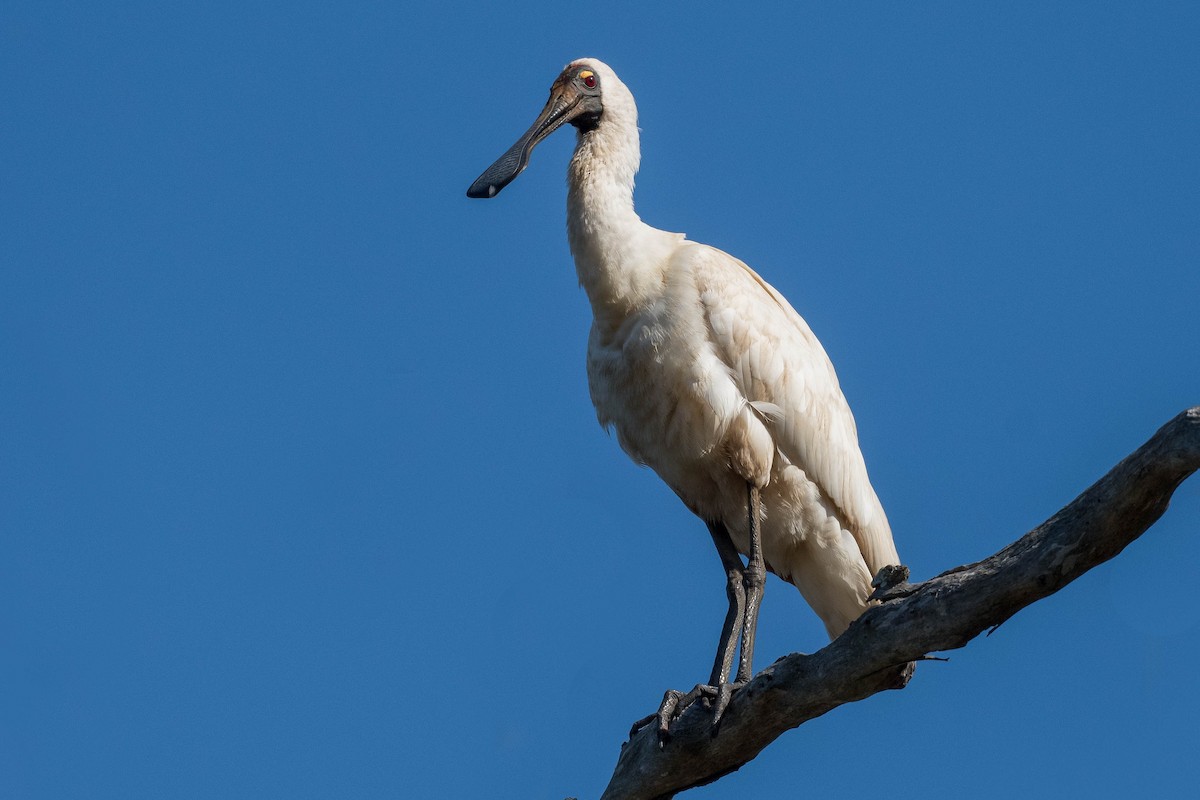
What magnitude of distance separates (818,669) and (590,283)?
302 centimetres

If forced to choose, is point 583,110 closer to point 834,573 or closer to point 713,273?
point 713,273

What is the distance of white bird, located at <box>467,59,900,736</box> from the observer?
31.3ft

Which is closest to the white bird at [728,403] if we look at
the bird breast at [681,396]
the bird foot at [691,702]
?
the bird breast at [681,396]

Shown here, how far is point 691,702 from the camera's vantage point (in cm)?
885

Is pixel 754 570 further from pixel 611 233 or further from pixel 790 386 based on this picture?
pixel 611 233


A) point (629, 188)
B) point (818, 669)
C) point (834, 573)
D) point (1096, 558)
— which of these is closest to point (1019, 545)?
point (1096, 558)

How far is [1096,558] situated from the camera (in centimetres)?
673

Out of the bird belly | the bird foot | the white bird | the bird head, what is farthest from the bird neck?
the bird foot

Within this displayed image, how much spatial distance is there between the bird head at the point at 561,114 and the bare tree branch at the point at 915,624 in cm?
394

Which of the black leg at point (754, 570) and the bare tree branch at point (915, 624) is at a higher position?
the black leg at point (754, 570)

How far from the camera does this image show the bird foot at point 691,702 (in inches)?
337

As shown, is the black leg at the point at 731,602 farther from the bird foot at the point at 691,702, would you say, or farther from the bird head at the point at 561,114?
the bird head at the point at 561,114

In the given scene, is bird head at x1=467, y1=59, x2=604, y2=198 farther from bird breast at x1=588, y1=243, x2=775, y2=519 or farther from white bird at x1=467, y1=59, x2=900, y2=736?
bird breast at x1=588, y1=243, x2=775, y2=519

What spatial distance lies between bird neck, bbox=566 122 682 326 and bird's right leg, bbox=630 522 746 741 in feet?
5.26
